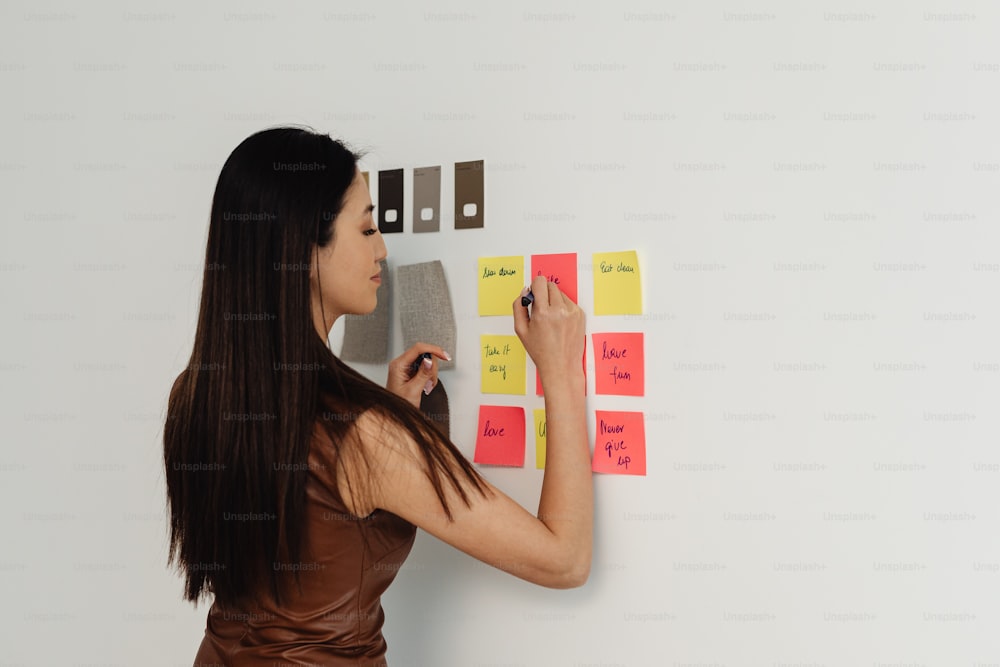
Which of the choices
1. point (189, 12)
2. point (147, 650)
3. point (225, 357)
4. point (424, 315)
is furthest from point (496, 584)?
point (189, 12)

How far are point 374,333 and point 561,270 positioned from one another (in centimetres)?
37

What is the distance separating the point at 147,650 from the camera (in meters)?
1.59

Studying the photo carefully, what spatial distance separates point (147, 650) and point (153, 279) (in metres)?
0.74

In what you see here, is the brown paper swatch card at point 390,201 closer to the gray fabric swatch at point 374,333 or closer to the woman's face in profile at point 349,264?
the gray fabric swatch at point 374,333

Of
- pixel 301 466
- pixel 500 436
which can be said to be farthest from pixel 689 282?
pixel 301 466

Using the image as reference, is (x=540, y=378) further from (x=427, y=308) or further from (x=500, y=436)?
(x=427, y=308)

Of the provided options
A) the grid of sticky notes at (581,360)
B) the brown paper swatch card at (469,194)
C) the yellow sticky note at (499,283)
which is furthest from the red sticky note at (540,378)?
the brown paper swatch card at (469,194)

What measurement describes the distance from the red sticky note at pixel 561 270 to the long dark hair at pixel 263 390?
35cm

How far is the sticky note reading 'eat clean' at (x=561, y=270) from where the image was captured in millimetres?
1276

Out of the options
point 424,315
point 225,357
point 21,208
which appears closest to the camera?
point 225,357

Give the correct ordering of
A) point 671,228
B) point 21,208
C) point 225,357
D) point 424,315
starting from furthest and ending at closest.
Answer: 1. point 21,208
2. point 424,315
3. point 671,228
4. point 225,357

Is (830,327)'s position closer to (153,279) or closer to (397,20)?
(397,20)

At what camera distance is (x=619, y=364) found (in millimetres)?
1239

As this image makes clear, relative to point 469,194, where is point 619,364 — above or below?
below
